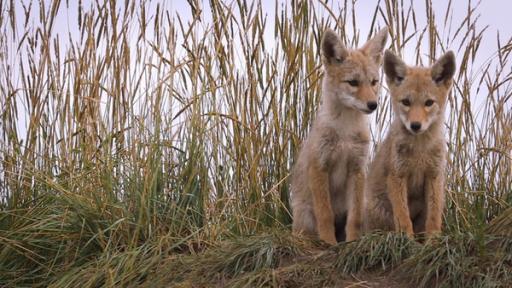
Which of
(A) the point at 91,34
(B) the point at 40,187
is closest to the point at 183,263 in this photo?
(B) the point at 40,187

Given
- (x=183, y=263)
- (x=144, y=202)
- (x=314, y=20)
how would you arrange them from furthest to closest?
(x=314, y=20)
(x=144, y=202)
(x=183, y=263)

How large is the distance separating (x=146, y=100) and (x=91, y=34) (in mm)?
725

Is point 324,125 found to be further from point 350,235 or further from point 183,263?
point 183,263

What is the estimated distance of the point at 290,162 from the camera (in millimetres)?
6133

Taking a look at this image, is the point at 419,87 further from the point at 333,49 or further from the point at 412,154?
the point at 333,49

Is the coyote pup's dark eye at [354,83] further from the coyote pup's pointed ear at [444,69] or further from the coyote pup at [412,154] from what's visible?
the coyote pup's pointed ear at [444,69]

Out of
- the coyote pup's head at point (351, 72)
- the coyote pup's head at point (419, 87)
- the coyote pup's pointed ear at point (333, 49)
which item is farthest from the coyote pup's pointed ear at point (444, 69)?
the coyote pup's pointed ear at point (333, 49)

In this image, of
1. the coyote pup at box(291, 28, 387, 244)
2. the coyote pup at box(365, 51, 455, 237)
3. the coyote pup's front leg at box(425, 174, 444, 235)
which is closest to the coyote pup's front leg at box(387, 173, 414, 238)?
the coyote pup at box(365, 51, 455, 237)

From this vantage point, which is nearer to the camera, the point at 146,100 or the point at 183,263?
the point at 183,263

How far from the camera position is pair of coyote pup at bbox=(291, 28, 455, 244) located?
5199mm

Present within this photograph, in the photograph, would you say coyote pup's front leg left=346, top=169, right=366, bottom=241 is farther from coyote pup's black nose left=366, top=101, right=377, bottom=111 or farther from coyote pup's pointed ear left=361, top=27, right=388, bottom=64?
coyote pup's pointed ear left=361, top=27, right=388, bottom=64

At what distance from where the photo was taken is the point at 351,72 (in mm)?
5418

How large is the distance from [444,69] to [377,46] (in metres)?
0.52

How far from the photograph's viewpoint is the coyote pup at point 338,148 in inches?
211
